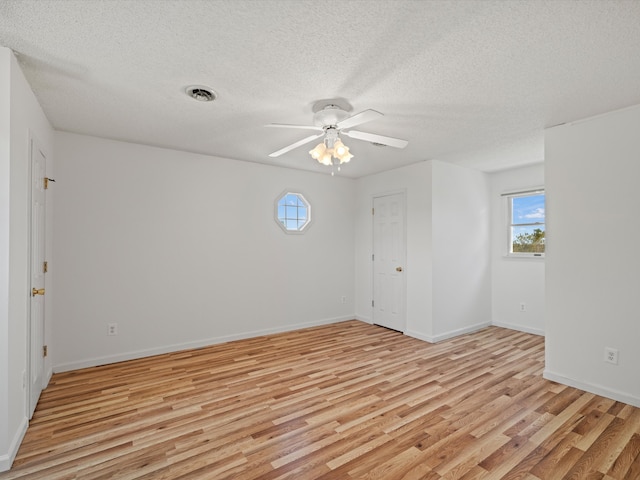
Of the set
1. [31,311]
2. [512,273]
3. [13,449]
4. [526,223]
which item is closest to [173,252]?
[31,311]

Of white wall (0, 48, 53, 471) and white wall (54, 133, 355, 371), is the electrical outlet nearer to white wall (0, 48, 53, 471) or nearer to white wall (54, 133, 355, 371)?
white wall (54, 133, 355, 371)

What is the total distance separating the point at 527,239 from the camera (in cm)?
468

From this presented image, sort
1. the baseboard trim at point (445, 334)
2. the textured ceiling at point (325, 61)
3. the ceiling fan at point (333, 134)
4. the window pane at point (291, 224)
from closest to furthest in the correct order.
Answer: the textured ceiling at point (325, 61) < the ceiling fan at point (333, 134) < the baseboard trim at point (445, 334) < the window pane at point (291, 224)

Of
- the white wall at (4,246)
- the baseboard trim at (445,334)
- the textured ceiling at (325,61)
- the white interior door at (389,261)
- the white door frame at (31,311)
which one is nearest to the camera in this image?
→ the textured ceiling at (325,61)

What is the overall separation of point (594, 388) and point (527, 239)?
243 centimetres

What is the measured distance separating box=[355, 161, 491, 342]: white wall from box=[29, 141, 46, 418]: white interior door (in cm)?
399

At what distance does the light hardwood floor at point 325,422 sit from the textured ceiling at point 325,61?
2418 mm

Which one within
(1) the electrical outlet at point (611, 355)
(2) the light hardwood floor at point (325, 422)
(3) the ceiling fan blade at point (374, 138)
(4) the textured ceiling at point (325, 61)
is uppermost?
(4) the textured ceiling at point (325, 61)

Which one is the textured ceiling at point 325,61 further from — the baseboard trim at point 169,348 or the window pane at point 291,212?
the baseboard trim at point 169,348

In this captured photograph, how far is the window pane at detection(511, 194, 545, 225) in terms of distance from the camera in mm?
4551

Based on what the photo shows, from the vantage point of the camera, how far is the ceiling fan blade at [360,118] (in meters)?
2.07

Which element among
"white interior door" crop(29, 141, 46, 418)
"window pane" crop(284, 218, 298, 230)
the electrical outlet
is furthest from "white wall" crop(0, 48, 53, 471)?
the electrical outlet

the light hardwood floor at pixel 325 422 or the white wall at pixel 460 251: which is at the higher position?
the white wall at pixel 460 251

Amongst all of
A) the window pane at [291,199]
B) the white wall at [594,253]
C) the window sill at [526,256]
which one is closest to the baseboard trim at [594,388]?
the white wall at [594,253]
